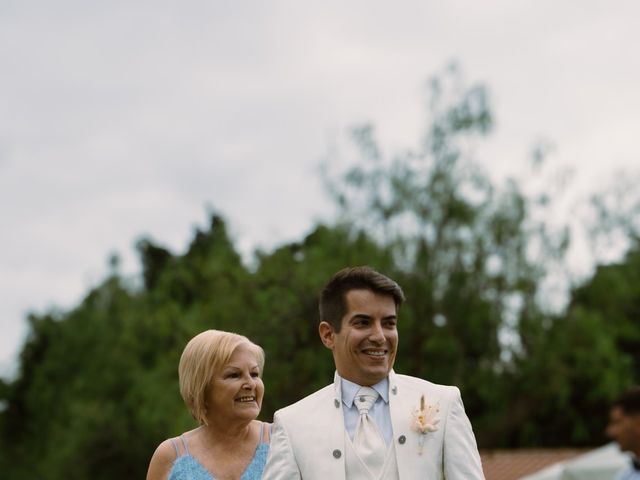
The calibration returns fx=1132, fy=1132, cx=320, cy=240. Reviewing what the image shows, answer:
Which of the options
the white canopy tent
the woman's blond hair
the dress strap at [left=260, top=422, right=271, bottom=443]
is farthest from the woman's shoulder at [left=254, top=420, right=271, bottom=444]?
the white canopy tent

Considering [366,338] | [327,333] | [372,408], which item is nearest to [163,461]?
[327,333]

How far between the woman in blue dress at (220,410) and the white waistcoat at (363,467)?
4.82 ft

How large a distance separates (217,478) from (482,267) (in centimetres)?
2044

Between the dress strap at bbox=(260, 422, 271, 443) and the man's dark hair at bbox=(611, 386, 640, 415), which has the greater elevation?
the dress strap at bbox=(260, 422, 271, 443)

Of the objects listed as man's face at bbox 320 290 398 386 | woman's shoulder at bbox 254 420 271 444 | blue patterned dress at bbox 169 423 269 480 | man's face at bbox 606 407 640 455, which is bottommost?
man's face at bbox 606 407 640 455

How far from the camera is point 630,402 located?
19.0 ft

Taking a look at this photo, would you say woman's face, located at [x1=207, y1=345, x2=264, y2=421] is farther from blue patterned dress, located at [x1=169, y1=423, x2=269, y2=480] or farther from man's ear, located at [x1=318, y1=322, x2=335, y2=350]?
man's ear, located at [x1=318, y1=322, x2=335, y2=350]

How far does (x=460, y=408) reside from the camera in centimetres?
411

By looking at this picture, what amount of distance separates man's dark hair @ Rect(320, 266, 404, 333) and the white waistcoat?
1.53 feet

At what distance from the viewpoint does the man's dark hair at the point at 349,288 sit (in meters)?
4.16

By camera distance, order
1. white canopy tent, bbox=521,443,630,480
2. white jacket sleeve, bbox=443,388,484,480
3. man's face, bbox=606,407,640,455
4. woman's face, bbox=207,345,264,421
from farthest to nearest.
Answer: white canopy tent, bbox=521,443,630,480 → man's face, bbox=606,407,640,455 → woman's face, bbox=207,345,264,421 → white jacket sleeve, bbox=443,388,484,480

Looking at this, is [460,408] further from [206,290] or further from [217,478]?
[206,290]

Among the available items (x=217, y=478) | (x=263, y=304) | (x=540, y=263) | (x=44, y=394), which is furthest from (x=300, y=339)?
(x=44, y=394)

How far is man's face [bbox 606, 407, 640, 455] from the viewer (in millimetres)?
5750
